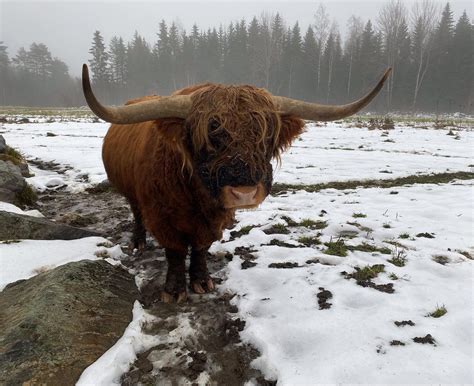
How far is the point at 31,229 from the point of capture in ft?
13.9

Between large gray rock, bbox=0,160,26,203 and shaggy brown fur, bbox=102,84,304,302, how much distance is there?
2.70 metres

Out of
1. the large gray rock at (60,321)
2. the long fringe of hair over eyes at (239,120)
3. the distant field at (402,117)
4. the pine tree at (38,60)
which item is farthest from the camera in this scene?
the pine tree at (38,60)

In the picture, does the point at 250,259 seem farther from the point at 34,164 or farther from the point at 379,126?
the point at 379,126

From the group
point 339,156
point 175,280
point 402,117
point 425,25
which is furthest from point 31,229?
point 425,25

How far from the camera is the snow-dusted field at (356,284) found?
89.4 inches

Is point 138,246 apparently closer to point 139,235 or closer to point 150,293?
point 139,235

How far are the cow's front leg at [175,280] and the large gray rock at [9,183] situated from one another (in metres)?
3.49

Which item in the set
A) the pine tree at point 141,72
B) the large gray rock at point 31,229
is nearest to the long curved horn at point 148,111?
the large gray rock at point 31,229

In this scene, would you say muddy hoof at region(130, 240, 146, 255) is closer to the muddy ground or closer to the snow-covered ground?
the muddy ground

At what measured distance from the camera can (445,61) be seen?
47406 mm

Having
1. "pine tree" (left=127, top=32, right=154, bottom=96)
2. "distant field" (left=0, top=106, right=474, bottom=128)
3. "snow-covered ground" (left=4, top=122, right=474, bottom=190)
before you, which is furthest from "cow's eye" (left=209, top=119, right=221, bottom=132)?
"pine tree" (left=127, top=32, right=154, bottom=96)

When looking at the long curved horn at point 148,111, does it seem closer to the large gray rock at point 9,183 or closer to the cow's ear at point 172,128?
the cow's ear at point 172,128

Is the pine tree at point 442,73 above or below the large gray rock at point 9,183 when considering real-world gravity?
above

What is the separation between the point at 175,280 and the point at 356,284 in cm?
164
